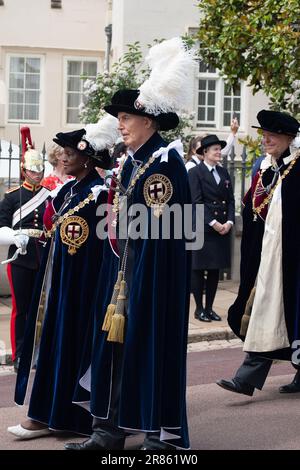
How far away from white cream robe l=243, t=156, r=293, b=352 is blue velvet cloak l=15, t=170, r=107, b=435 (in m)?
1.60

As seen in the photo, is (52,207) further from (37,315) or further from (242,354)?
(242,354)

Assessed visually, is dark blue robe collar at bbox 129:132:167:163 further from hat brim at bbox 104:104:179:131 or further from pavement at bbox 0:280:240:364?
pavement at bbox 0:280:240:364

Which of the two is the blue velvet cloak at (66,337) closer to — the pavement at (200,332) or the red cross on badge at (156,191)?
the red cross on badge at (156,191)

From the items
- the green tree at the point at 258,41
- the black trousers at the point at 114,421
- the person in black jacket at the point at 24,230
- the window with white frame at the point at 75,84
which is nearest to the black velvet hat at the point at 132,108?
the black trousers at the point at 114,421

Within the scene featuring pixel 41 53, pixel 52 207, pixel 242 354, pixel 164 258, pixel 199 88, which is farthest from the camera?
pixel 41 53

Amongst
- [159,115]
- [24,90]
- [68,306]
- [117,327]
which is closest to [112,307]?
[117,327]

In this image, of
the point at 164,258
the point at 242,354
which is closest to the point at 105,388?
the point at 164,258

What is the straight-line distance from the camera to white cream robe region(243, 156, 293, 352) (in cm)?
758

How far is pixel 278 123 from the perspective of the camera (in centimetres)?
765

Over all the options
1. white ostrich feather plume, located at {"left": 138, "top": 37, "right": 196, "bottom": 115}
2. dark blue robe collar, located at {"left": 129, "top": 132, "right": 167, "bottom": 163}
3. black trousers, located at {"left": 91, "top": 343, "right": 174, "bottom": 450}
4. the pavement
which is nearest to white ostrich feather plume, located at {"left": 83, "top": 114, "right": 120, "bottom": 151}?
dark blue robe collar, located at {"left": 129, "top": 132, "right": 167, "bottom": 163}

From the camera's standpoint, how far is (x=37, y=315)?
672cm

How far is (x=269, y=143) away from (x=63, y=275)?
2.09 metres

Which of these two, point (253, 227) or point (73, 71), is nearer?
point (253, 227)

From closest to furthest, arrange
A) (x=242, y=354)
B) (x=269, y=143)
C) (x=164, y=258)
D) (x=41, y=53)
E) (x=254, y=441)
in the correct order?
(x=164, y=258) < (x=254, y=441) < (x=269, y=143) < (x=242, y=354) < (x=41, y=53)
